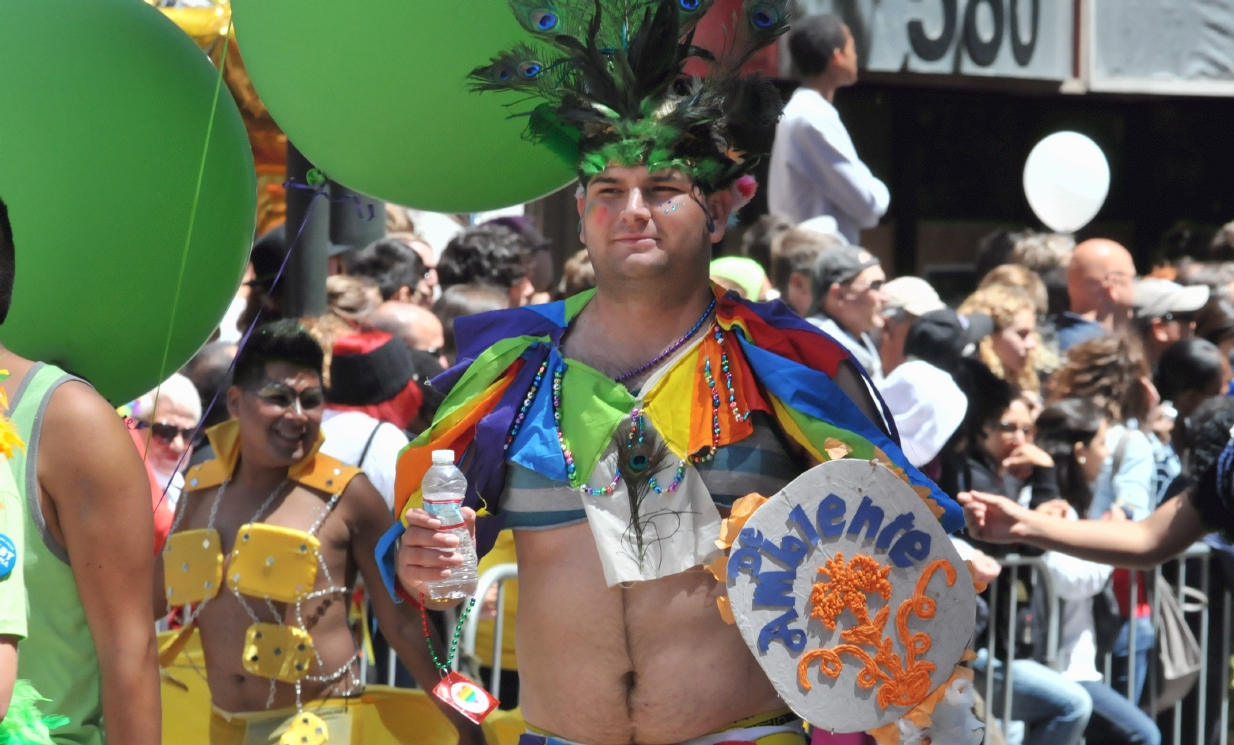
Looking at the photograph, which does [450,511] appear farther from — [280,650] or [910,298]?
[910,298]

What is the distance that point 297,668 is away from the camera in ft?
13.7

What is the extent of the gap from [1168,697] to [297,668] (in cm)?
316

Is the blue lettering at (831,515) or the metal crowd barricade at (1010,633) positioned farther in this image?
the metal crowd barricade at (1010,633)

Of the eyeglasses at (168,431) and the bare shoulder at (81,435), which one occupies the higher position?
the bare shoulder at (81,435)

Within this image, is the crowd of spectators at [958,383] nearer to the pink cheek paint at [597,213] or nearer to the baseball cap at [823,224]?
the baseball cap at [823,224]

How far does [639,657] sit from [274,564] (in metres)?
1.64

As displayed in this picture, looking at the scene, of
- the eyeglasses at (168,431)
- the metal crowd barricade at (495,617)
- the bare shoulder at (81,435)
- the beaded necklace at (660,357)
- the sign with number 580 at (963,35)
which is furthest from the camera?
the sign with number 580 at (963,35)

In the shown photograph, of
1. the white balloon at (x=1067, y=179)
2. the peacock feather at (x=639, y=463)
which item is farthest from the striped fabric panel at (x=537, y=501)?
the white balloon at (x=1067, y=179)

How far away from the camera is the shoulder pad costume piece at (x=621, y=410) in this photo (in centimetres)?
295

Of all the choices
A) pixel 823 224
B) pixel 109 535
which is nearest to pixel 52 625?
pixel 109 535

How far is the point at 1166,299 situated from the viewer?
24.4 ft

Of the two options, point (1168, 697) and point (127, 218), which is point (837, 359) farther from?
point (1168, 697)

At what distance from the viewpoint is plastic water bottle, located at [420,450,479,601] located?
2826 mm

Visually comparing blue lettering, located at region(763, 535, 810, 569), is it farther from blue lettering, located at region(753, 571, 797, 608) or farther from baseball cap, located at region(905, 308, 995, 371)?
baseball cap, located at region(905, 308, 995, 371)
